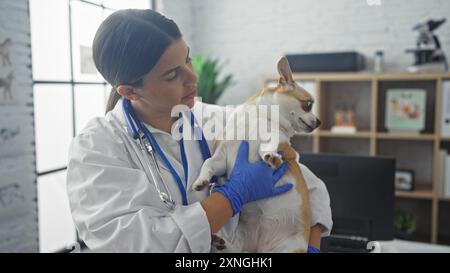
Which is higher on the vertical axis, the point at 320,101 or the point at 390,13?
the point at 390,13

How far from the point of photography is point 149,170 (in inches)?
30.2

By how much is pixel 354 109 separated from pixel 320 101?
32 cm

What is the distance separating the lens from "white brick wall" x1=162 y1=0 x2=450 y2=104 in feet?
2.70

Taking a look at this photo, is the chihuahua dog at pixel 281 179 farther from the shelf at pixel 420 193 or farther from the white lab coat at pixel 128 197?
the shelf at pixel 420 193

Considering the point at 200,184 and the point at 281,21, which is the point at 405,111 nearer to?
the point at 281,21

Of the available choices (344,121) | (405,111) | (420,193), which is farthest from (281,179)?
(405,111)

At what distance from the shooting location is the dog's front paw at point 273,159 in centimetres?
67

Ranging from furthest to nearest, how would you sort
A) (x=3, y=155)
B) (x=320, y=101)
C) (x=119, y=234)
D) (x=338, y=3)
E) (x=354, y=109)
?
(x=354, y=109), (x=320, y=101), (x=3, y=155), (x=338, y=3), (x=119, y=234)

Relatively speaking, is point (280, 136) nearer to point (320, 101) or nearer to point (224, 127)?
point (224, 127)

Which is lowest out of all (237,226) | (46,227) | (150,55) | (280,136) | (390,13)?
(46,227)

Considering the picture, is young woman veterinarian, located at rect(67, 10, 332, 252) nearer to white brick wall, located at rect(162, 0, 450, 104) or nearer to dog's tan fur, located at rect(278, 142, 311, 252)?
dog's tan fur, located at rect(278, 142, 311, 252)

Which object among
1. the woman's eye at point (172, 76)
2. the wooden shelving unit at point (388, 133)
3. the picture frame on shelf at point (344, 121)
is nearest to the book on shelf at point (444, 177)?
the wooden shelving unit at point (388, 133)

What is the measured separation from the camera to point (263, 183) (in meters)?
0.69

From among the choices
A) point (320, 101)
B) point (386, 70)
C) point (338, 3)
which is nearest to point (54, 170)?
point (338, 3)
